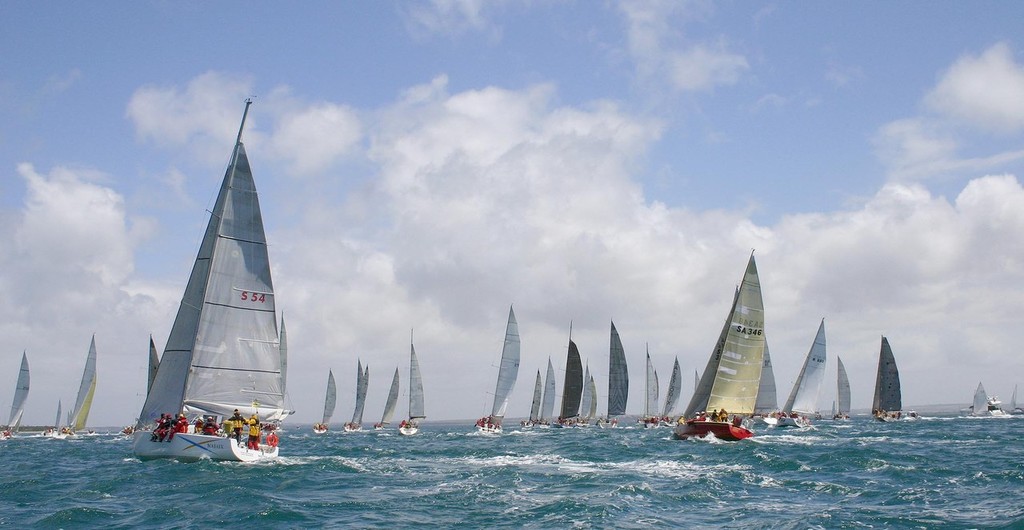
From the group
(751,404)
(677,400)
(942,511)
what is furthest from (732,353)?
(677,400)

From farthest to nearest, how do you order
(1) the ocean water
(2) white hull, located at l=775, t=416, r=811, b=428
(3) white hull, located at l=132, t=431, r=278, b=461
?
1. (2) white hull, located at l=775, t=416, r=811, b=428
2. (3) white hull, located at l=132, t=431, r=278, b=461
3. (1) the ocean water

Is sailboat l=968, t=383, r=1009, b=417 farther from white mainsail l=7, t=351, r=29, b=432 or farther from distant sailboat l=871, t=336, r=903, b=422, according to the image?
white mainsail l=7, t=351, r=29, b=432

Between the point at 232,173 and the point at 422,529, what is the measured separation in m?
21.3

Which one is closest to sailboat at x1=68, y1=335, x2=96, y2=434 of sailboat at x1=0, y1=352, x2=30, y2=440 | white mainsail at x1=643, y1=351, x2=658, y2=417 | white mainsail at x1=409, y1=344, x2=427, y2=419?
sailboat at x1=0, y1=352, x2=30, y2=440

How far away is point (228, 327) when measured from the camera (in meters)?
33.9

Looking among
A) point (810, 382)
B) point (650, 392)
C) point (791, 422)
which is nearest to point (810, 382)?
point (810, 382)

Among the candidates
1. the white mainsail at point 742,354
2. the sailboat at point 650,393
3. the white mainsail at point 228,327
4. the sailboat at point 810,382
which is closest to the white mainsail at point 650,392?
the sailboat at point 650,393

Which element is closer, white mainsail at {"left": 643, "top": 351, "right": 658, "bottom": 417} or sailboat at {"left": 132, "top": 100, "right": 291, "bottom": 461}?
sailboat at {"left": 132, "top": 100, "right": 291, "bottom": 461}

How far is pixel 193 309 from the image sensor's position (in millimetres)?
34031

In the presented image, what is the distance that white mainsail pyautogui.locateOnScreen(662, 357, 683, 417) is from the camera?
100 m

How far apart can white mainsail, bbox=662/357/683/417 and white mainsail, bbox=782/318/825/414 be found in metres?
17.6

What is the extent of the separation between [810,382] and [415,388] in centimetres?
4354

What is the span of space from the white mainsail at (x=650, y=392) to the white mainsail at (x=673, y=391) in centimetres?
288

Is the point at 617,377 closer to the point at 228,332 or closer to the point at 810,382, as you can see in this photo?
the point at 810,382
